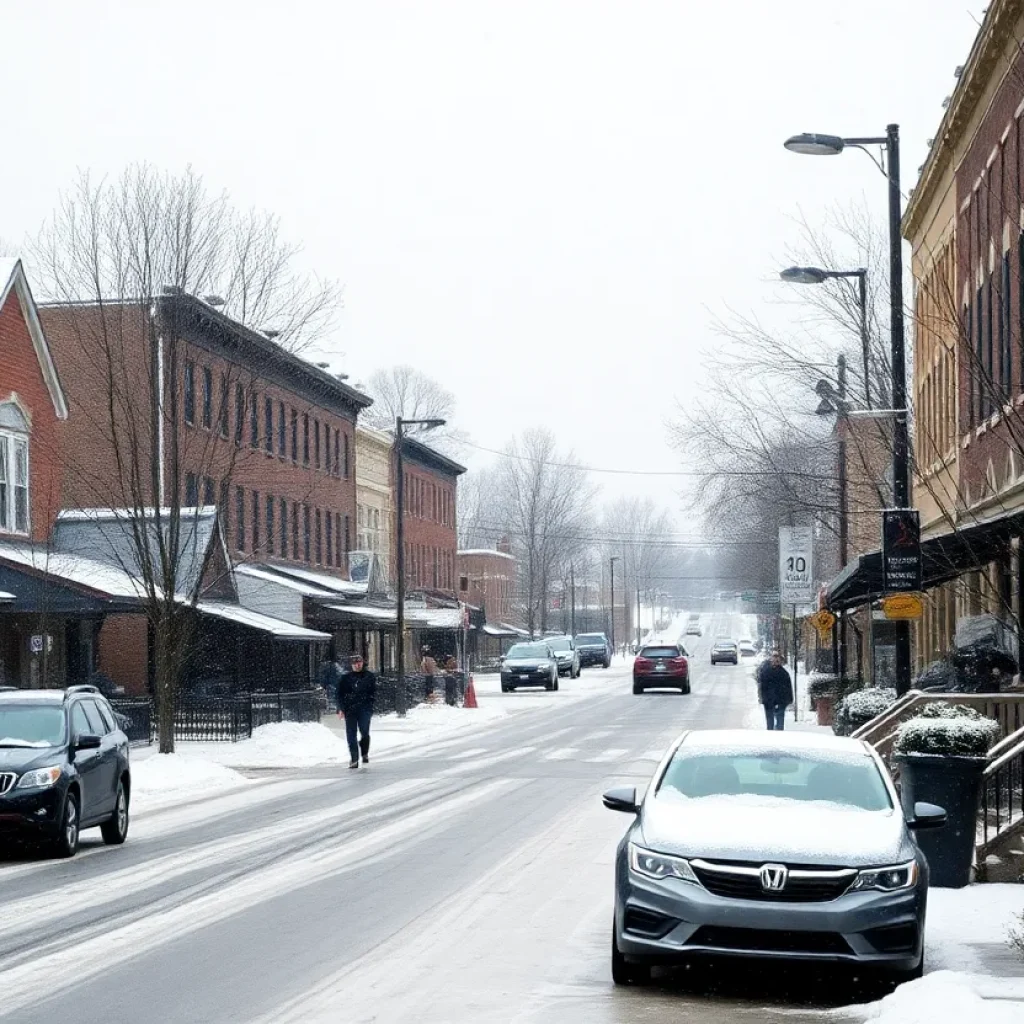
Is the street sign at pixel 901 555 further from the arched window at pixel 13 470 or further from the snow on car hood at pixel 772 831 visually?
the arched window at pixel 13 470

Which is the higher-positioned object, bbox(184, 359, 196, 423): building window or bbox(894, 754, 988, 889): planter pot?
bbox(184, 359, 196, 423): building window

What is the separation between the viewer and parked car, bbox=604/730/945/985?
9.50 meters

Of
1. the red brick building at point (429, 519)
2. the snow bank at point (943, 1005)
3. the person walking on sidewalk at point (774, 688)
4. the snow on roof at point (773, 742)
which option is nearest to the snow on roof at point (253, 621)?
the person walking on sidewalk at point (774, 688)

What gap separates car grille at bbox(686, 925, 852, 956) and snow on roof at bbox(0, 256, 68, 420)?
32.3m

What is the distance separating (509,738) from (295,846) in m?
21.8

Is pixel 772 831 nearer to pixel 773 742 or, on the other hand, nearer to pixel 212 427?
pixel 773 742

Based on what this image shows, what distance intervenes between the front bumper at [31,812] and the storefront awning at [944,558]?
821 cm

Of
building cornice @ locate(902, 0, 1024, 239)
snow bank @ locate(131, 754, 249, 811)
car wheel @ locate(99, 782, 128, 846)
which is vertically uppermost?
building cornice @ locate(902, 0, 1024, 239)

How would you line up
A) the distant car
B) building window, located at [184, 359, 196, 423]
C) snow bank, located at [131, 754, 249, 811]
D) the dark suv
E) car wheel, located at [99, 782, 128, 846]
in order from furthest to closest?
the distant car
building window, located at [184, 359, 196, 423]
snow bank, located at [131, 754, 249, 811]
car wheel, located at [99, 782, 128, 846]
the dark suv

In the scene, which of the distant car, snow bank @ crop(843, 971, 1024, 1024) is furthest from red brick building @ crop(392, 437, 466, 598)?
snow bank @ crop(843, 971, 1024, 1024)

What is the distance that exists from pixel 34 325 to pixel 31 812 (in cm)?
2605

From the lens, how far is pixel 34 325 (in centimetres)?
4097

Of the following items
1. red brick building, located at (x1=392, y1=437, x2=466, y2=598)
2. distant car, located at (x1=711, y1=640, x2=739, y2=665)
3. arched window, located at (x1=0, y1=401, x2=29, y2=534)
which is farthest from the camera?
distant car, located at (x1=711, y1=640, x2=739, y2=665)

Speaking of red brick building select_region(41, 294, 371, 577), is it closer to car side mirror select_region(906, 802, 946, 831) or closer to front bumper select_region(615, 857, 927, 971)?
car side mirror select_region(906, 802, 946, 831)
